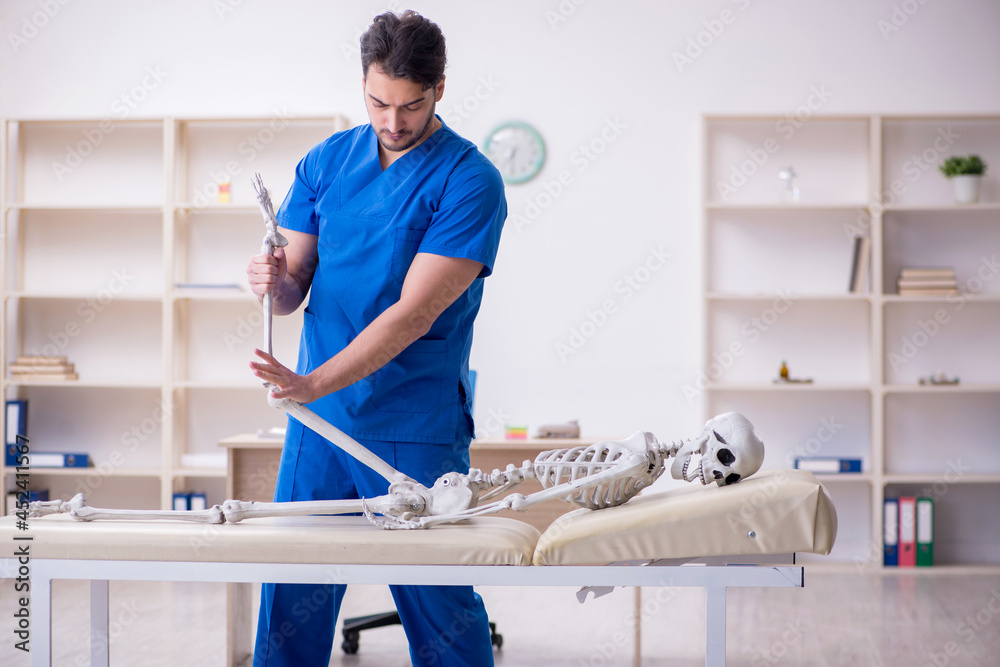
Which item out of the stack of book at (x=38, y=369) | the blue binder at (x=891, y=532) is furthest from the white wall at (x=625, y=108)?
the stack of book at (x=38, y=369)

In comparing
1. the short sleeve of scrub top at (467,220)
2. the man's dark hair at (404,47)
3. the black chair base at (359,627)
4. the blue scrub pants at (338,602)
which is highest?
the man's dark hair at (404,47)

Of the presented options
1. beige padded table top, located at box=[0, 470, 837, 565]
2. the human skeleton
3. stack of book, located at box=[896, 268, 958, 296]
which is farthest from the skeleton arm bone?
stack of book, located at box=[896, 268, 958, 296]

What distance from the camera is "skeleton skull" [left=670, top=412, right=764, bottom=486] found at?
52.6 inches

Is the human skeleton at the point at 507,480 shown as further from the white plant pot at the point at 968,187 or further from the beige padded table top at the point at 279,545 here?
the white plant pot at the point at 968,187

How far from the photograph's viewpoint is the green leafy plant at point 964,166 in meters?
3.60

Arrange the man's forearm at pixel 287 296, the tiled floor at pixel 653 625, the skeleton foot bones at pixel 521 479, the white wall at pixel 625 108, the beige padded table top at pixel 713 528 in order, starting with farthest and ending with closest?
the white wall at pixel 625 108 < the tiled floor at pixel 653 625 < the man's forearm at pixel 287 296 < the skeleton foot bones at pixel 521 479 < the beige padded table top at pixel 713 528

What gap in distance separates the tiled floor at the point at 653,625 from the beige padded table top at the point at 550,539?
1342 millimetres

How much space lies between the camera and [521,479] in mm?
1385

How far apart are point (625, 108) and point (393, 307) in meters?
2.67

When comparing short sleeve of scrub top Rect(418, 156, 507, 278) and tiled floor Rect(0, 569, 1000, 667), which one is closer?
short sleeve of scrub top Rect(418, 156, 507, 278)

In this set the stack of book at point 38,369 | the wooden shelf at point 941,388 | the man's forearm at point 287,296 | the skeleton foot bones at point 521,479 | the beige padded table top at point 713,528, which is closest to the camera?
the beige padded table top at point 713,528

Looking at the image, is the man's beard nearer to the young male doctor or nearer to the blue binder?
the young male doctor

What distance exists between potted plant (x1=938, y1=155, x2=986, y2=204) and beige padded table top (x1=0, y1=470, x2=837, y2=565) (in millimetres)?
2870

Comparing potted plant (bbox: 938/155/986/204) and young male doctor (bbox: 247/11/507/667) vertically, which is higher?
potted plant (bbox: 938/155/986/204)
